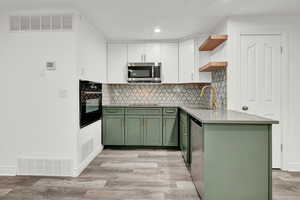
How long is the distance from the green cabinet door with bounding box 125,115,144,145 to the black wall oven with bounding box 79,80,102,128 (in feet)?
2.11

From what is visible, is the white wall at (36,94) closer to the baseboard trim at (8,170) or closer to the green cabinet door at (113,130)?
the baseboard trim at (8,170)

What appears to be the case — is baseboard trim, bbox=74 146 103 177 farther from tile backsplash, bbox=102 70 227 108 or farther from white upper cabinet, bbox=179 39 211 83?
white upper cabinet, bbox=179 39 211 83

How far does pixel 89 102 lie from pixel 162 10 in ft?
6.01

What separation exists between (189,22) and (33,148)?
10.3 ft

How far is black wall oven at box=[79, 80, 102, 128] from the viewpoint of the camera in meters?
2.97

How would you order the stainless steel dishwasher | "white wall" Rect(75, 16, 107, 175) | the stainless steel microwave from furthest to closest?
1. the stainless steel microwave
2. "white wall" Rect(75, 16, 107, 175)
3. the stainless steel dishwasher

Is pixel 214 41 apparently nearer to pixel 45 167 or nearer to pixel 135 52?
pixel 135 52

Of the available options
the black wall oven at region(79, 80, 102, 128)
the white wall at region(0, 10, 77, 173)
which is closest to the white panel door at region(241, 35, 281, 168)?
the black wall oven at region(79, 80, 102, 128)

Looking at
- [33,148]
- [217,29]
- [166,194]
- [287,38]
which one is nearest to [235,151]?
[166,194]

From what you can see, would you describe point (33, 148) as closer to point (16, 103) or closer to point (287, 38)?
point (16, 103)

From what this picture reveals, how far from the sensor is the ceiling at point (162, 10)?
2.60 meters

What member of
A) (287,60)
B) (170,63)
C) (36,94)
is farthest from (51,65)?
(287,60)

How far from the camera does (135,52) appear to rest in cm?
441

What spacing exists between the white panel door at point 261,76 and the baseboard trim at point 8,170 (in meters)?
3.49
